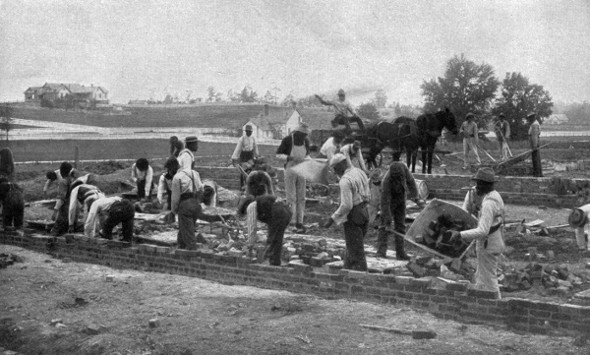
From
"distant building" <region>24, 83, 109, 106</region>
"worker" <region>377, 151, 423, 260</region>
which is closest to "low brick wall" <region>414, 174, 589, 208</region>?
"worker" <region>377, 151, 423, 260</region>

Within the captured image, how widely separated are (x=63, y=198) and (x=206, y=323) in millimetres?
5852

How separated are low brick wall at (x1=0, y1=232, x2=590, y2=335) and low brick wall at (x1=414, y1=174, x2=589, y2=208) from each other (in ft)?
24.8

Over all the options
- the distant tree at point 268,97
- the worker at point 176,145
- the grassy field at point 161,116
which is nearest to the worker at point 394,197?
the worker at point 176,145

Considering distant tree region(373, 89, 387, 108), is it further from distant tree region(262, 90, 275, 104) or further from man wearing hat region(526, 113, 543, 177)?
man wearing hat region(526, 113, 543, 177)

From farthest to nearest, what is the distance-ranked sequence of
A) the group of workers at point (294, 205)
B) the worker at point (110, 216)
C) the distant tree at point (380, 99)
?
the distant tree at point (380, 99) → the worker at point (110, 216) → the group of workers at point (294, 205)

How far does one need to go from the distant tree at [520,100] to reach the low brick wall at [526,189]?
24.8 meters

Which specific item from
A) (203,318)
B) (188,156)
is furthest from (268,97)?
(203,318)

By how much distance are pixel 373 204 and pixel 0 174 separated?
8.10 metres

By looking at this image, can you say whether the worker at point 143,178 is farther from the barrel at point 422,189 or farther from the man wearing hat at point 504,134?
the man wearing hat at point 504,134

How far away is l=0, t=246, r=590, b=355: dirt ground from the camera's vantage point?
6.52m

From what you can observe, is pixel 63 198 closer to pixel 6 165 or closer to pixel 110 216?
pixel 110 216

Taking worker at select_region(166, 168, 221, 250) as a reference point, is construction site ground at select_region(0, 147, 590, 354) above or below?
below

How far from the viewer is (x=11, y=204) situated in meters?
13.4

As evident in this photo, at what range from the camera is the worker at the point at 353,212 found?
8.59m
